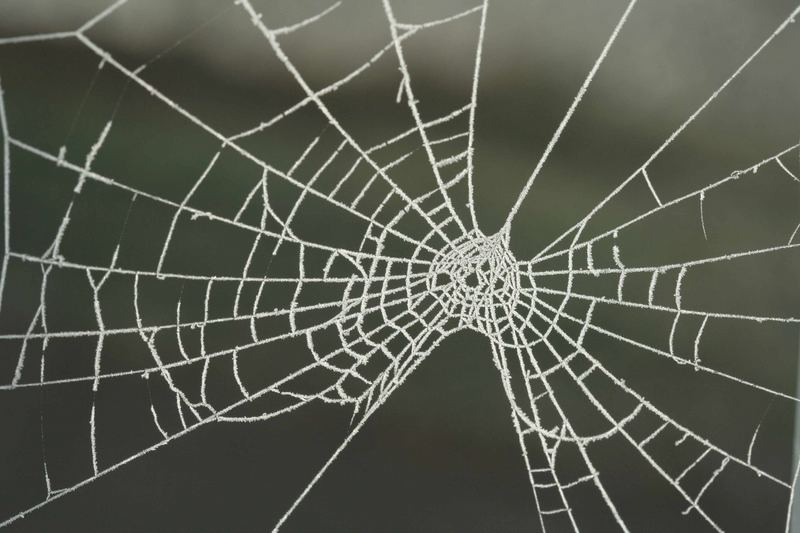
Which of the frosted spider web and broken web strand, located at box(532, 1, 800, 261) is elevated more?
broken web strand, located at box(532, 1, 800, 261)

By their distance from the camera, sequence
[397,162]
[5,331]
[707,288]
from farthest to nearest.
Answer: [707,288], [397,162], [5,331]

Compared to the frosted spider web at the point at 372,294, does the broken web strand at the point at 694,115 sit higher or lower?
higher

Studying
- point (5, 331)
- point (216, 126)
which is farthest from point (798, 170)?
point (5, 331)

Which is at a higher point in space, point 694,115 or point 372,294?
point 694,115

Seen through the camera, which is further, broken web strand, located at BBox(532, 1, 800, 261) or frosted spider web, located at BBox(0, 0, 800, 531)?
broken web strand, located at BBox(532, 1, 800, 261)

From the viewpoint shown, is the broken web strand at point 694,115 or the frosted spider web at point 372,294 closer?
the frosted spider web at point 372,294

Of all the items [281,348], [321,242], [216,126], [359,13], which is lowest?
[281,348]

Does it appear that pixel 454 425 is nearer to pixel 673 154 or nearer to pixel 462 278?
pixel 462 278

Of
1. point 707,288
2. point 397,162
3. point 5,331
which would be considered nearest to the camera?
point 5,331
